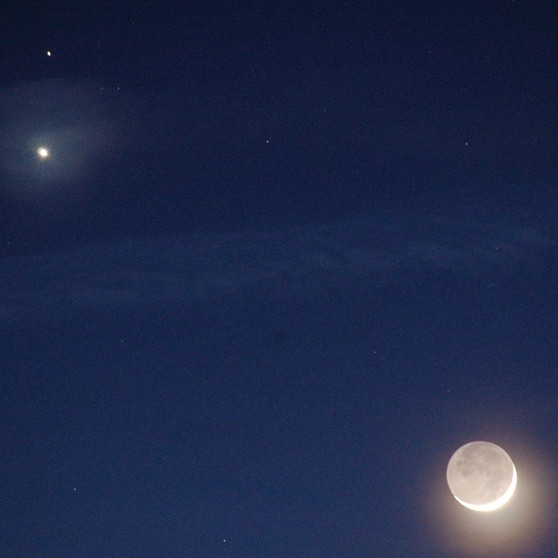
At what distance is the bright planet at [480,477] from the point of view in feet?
33.4

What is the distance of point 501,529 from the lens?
1370cm

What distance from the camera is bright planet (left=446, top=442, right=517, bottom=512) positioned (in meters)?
10.2

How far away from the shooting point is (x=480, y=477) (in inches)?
410

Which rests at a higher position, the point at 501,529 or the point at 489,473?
the point at 489,473

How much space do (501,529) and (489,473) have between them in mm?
4386

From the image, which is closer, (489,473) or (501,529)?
(489,473)

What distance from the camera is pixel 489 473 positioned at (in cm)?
1052
